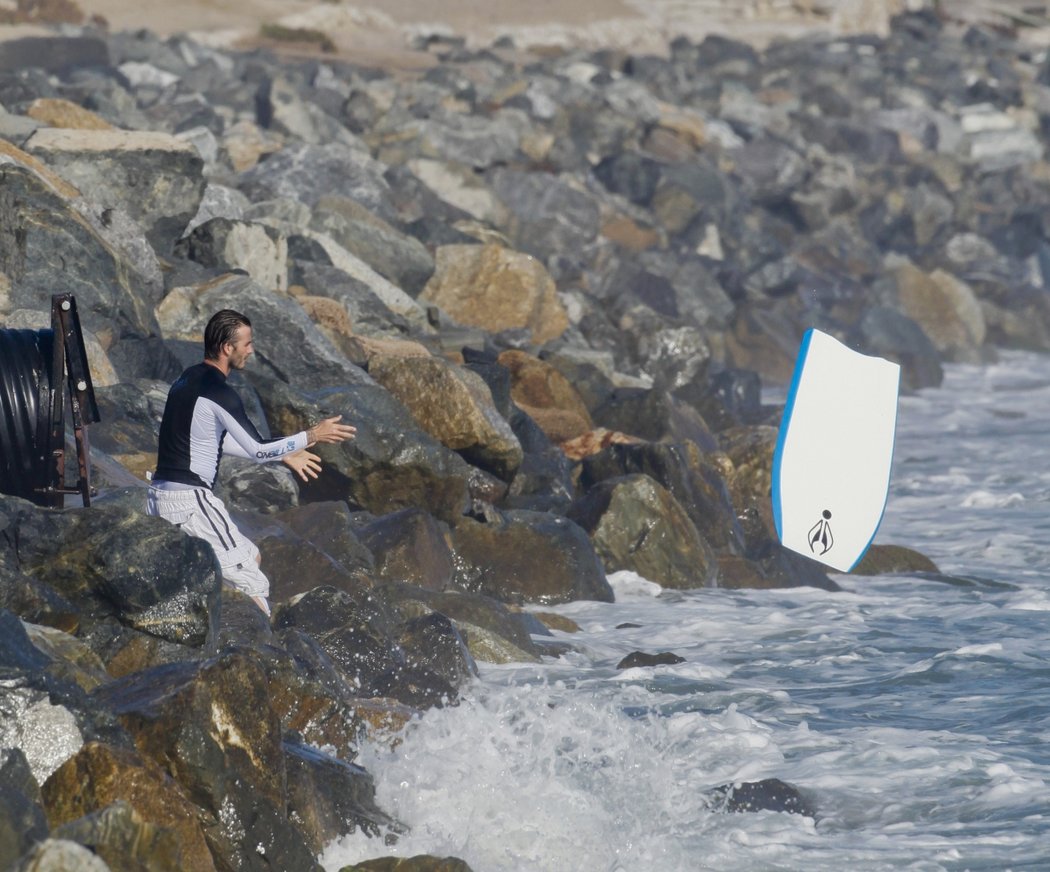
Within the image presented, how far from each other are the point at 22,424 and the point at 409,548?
290 cm

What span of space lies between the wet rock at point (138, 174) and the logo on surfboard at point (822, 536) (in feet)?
26.6

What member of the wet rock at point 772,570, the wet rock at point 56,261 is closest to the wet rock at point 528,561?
the wet rock at point 772,570

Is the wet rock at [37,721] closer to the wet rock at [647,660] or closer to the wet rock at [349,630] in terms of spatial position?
the wet rock at [349,630]

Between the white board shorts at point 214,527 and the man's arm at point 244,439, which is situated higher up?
the man's arm at point 244,439

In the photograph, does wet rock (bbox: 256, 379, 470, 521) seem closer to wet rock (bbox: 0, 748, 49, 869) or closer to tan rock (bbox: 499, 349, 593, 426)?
tan rock (bbox: 499, 349, 593, 426)

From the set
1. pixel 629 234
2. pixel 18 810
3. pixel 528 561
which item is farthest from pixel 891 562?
pixel 629 234

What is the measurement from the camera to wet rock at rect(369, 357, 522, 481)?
13.6 m

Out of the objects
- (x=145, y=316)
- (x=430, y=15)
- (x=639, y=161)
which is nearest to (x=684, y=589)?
(x=145, y=316)

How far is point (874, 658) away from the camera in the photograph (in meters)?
11.5

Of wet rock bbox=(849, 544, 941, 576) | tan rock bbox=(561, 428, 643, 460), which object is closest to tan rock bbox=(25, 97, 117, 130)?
tan rock bbox=(561, 428, 643, 460)

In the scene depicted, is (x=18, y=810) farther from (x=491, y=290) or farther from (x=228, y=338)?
(x=491, y=290)

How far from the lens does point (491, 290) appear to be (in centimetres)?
1983

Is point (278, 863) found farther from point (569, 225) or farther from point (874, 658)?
point (569, 225)

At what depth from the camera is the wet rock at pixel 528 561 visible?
1202 centimetres
